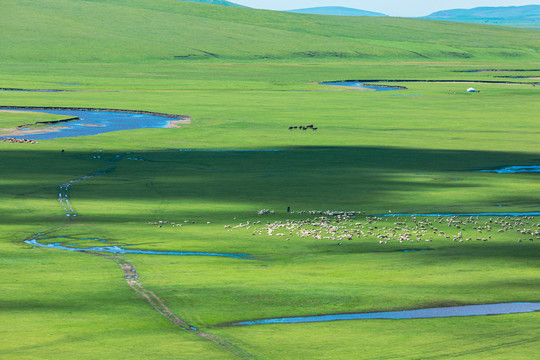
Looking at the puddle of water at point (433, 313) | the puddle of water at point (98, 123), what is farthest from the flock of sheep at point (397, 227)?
the puddle of water at point (98, 123)

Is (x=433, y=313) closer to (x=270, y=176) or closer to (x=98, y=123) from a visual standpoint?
(x=270, y=176)

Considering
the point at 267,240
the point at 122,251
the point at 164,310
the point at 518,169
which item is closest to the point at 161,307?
the point at 164,310

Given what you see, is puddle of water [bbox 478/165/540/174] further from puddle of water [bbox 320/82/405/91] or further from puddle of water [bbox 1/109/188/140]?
puddle of water [bbox 320/82/405/91]

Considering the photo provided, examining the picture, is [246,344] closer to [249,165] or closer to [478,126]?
[249,165]

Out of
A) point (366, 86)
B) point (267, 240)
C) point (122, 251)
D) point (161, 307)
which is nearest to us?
point (161, 307)

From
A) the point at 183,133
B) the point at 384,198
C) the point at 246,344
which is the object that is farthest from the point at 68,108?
the point at 246,344
